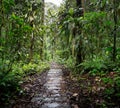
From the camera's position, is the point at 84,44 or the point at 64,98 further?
the point at 84,44

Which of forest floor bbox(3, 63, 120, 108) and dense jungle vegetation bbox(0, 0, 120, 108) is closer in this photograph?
forest floor bbox(3, 63, 120, 108)

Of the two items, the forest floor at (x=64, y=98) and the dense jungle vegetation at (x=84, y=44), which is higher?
the dense jungle vegetation at (x=84, y=44)

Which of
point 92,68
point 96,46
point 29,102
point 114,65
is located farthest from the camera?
point 96,46

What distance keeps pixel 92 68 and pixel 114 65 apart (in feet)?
3.47

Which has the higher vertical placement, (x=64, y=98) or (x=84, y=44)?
(x=84, y=44)

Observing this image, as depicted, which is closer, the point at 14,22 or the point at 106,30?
the point at 14,22

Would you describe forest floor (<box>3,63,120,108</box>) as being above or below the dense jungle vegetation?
below

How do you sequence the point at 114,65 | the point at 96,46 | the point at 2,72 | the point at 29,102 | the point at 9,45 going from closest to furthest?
the point at 29,102, the point at 2,72, the point at 9,45, the point at 114,65, the point at 96,46

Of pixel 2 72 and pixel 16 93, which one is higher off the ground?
pixel 2 72

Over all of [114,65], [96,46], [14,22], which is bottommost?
[114,65]

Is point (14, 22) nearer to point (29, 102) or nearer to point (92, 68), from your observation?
point (29, 102)

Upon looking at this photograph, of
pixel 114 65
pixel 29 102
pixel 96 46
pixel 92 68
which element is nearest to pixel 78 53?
pixel 96 46

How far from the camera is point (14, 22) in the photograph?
6062mm

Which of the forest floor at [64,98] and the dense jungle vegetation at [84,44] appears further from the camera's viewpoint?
the dense jungle vegetation at [84,44]
